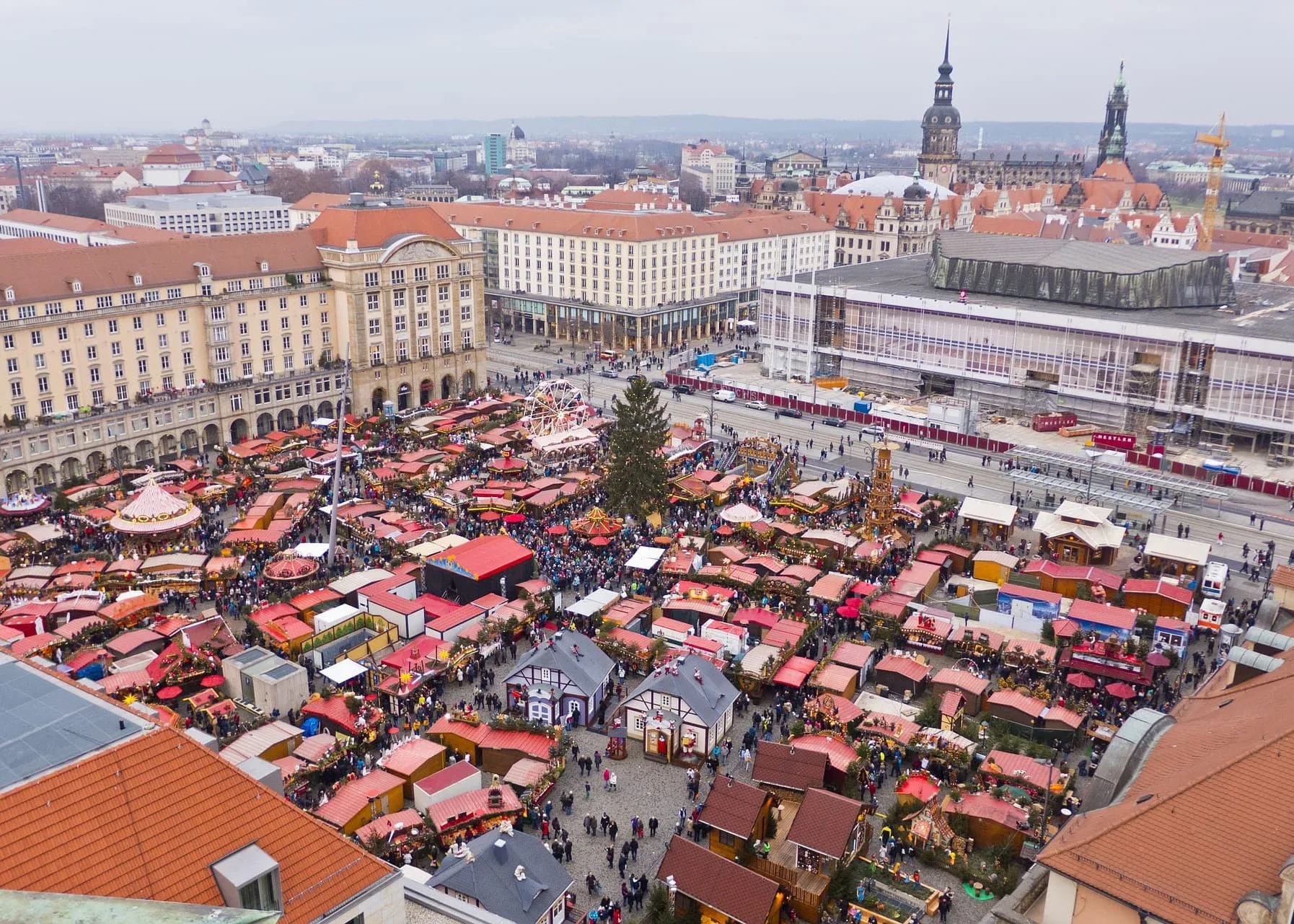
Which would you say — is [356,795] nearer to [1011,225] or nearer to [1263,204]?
[1011,225]

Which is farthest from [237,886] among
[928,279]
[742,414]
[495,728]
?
Answer: [928,279]

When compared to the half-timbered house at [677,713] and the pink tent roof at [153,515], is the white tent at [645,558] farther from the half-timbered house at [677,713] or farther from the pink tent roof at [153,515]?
the pink tent roof at [153,515]

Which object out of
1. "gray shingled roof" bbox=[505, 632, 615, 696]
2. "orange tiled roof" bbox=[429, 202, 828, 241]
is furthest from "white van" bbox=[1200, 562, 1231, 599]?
"orange tiled roof" bbox=[429, 202, 828, 241]

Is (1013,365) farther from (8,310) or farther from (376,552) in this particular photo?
(8,310)

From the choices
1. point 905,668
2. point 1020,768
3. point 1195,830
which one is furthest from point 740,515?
point 1195,830

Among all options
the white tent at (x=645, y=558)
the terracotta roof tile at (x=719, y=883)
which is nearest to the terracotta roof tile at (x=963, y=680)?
the terracotta roof tile at (x=719, y=883)

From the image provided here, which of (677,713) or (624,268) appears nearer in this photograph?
(677,713)

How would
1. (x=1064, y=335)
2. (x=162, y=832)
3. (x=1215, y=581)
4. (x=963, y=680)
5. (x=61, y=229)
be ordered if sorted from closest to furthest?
(x=162, y=832), (x=963, y=680), (x=1215, y=581), (x=1064, y=335), (x=61, y=229)
